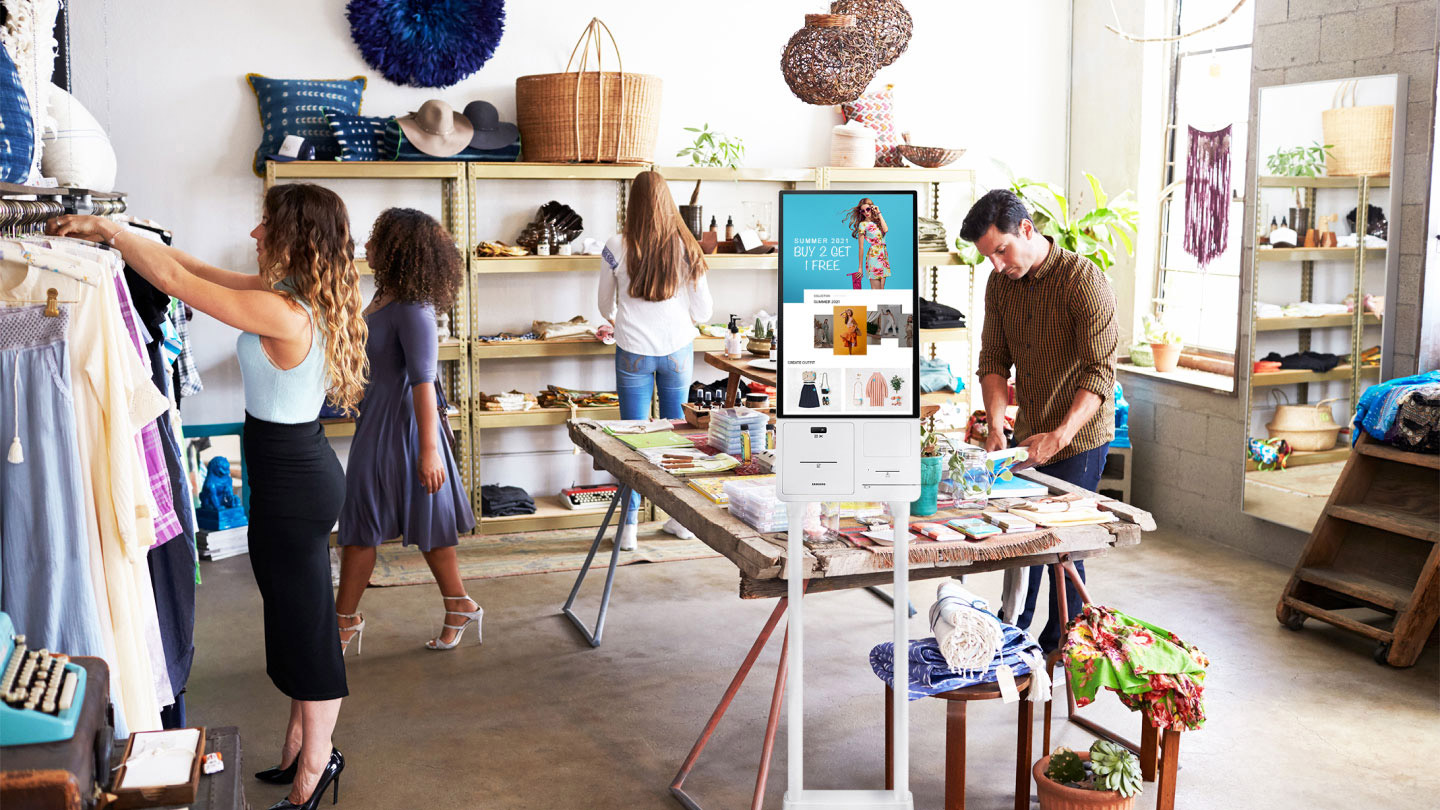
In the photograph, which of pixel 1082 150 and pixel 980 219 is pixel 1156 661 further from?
pixel 1082 150

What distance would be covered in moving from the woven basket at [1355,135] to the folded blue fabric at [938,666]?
3.23m

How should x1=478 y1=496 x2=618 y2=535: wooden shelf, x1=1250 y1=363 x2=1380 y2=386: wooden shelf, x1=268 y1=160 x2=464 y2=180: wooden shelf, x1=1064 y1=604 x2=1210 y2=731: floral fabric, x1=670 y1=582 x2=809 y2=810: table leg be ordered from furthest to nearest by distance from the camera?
x1=478 y1=496 x2=618 y2=535: wooden shelf
x1=268 y1=160 x2=464 y2=180: wooden shelf
x1=1250 y1=363 x2=1380 y2=386: wooden shelf
x1=670 y1=582 x2=809 y2=810: table leg
x1=1064 y1=604 x2=1210 y2=731: floral fabric

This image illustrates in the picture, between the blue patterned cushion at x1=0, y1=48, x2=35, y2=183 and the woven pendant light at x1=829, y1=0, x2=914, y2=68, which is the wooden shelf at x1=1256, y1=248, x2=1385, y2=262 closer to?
the woven pendant light at x1=829, y1=0, x2=914, y2=68

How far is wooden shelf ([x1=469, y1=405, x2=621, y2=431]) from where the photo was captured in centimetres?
639

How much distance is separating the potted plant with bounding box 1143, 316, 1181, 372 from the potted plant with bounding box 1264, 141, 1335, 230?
3.52 ft

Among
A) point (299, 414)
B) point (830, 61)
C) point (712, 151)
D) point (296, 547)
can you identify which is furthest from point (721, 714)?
point (712, 151)

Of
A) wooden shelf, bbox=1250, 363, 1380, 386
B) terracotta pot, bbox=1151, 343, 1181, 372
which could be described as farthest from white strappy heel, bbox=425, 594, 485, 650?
terracotta pot, bbox=1151, 343, 1181, 372

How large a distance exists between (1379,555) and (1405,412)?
0.61 meters

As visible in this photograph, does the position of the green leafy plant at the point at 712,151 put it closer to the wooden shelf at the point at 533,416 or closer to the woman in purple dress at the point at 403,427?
the wooden shelf at the point at 533,416

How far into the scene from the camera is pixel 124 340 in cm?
254

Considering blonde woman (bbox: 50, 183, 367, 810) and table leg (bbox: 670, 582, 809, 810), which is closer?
blonde woman (bbox: 50, 183, 367, 810)

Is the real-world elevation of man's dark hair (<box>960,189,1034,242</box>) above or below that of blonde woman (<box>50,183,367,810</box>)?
above

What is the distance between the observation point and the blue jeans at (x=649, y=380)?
5.95 metres

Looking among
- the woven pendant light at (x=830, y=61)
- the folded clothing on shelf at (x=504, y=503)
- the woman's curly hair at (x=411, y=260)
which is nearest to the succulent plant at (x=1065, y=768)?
the woman's curly hair at (x=411, y=260)
